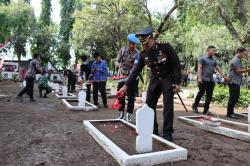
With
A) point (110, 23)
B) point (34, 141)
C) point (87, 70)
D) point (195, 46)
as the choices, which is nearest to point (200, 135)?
point (34, 141)

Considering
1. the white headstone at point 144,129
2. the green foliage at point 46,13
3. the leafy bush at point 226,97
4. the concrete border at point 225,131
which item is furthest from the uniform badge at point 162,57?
the green foliage at point 46,13

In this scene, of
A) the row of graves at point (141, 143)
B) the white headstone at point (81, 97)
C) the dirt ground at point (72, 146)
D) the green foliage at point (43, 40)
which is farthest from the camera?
the green foliage at point (43, 40)

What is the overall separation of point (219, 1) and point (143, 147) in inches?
478

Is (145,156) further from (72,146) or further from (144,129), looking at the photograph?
(72,146)

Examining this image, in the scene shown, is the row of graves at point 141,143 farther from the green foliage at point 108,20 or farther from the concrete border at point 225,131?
the green foliage at point 108,20

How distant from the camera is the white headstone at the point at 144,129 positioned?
502 cm

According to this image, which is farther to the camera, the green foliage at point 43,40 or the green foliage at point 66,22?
the green foliage at point 66,22

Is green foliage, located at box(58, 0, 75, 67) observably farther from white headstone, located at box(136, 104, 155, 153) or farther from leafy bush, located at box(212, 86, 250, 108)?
white headstone, located at box(136, 104, 155, 153)

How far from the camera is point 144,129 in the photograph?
200 inches

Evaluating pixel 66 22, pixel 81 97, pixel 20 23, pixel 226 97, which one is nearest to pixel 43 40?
pixel 20 23

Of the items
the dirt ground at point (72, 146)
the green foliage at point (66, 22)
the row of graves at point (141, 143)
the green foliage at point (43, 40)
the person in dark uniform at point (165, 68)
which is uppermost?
the green foliage at point (66, 22)

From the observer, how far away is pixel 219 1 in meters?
15.8

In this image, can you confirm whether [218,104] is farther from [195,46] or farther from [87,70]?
[195,46]

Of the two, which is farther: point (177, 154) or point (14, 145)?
point (14, 145)
